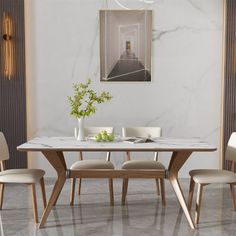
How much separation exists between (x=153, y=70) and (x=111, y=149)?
2.26m

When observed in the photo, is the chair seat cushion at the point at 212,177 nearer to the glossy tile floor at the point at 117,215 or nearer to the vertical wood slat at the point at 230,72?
the glossy tile floor at the point at 117,215

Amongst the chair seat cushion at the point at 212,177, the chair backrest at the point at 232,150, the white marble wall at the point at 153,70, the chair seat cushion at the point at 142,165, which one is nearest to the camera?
the chair seat cushion at the point at 212,177

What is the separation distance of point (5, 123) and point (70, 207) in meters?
1.79

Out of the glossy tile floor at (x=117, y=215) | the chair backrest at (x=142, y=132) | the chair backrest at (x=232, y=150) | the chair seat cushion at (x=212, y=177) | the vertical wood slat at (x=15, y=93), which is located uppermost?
the vertical wood slat at (x=15, y=93)

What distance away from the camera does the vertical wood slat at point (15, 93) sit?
212 inches

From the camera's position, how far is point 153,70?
546 cm

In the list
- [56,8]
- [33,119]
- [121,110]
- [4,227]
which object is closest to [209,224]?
[4,227]

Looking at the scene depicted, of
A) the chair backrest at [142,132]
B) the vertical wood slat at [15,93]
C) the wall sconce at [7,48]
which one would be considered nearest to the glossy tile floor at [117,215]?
the chair backrest at [142,132]

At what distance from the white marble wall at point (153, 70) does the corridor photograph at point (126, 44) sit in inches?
3.2

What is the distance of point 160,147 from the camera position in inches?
139

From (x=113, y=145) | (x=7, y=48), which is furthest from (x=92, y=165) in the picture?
(x=7, y=48)

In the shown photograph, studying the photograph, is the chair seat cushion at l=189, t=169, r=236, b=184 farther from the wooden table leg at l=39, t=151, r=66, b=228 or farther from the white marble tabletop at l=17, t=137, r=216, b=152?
the wooden table leg at l=39, t=151, r=66, b=228

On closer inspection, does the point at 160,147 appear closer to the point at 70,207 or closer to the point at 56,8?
the point at 70,207

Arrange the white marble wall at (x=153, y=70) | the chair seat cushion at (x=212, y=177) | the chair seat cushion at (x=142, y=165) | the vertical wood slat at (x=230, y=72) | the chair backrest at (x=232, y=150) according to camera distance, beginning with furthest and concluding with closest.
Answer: the white marble wall at (x=153, y=70) < the vertical wood slat at (x=230, y=72) < the chair seat cushion at (x=142, y=165) < the chair backrest at (x=232, y=150) < the chair seat cushion at (x=212, y=177)
